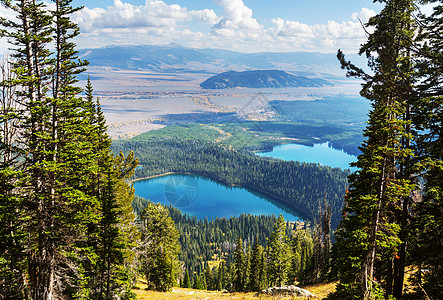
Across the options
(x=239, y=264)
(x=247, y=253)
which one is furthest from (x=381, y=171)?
(x=247, y=253)

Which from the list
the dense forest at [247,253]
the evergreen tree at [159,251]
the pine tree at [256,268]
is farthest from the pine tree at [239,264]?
the evergreen tree at [159,251]

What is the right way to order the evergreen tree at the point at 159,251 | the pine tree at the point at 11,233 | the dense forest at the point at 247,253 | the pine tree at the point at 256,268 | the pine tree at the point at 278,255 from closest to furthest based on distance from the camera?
the pine tree at the point at 11,233 → the evergreen tree at the point at 159,251 → the pine tree at the point at 278,255 → the dense forest at the point at 247,253 → the pine tree at the point at 256,268

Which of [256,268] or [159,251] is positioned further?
[256,268]

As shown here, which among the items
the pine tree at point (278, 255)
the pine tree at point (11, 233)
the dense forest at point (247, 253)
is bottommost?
the dense forest at point (247, 253)

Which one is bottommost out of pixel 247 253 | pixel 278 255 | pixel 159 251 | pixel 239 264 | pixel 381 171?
pixel 247 253

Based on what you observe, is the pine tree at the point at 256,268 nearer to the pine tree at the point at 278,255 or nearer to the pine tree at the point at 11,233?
the pine tree at the point at 278,255

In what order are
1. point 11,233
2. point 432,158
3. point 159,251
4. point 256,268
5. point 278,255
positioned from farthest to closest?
point 256,268 → point 278,255 → point 159,251 → point 11,233 → point 432,158

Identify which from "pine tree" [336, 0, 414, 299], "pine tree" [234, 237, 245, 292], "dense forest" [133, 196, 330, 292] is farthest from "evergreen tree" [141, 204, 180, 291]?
"pine tree" [336, 0, 414, 299]

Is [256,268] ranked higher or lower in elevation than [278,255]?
lower

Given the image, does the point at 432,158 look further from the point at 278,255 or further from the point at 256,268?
the point at 256,268

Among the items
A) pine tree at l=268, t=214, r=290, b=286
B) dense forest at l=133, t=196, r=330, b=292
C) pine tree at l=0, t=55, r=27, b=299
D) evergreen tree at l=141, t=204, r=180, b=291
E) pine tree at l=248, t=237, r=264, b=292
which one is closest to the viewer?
pine tree at l=0, t=55, r=27, b=299

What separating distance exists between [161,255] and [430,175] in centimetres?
3548

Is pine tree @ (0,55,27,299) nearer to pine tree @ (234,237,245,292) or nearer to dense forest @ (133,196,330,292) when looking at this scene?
dense forest @ (133,196,330,292)

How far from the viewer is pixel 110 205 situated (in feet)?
67.5
